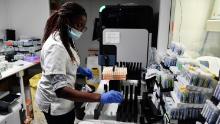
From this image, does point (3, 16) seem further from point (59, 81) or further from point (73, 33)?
point (59, 81)

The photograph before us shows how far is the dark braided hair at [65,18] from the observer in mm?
1272

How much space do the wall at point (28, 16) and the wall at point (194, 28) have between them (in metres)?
2.03

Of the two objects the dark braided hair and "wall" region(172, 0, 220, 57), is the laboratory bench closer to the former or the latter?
the dark braided hair

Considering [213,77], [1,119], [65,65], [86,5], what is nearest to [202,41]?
[213,77]

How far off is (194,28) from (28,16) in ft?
8.24

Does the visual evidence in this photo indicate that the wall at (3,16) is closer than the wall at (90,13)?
Yes

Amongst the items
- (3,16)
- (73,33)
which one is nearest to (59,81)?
(73,33)

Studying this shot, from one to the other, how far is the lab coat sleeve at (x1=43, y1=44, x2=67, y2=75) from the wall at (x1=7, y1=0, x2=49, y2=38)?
7.28ft

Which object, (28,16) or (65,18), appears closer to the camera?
(65,18)

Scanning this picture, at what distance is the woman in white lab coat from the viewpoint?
3.99 ft

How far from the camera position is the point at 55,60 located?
1223mm

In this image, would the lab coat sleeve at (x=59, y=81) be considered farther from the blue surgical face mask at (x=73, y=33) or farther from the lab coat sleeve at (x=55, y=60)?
the blue surgical face mask at (x=73, y=33)

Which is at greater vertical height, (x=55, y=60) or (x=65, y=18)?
(x=65, y=18)

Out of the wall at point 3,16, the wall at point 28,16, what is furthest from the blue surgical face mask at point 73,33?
the wall at point 3,16
